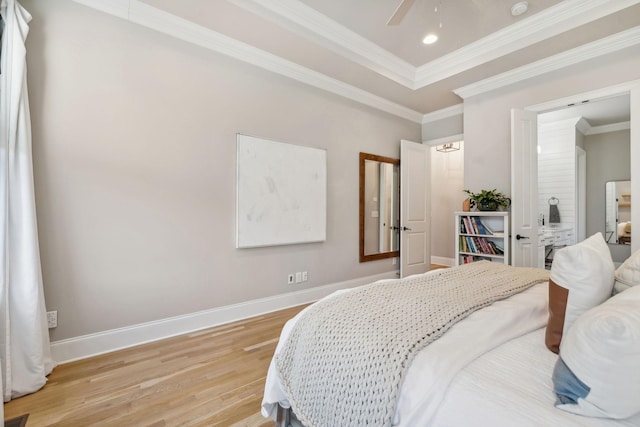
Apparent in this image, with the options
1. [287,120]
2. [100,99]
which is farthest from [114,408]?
[287,120]

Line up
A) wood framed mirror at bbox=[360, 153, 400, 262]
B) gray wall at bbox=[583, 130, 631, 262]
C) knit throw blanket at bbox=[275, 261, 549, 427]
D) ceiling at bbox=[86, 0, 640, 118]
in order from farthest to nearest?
1. gray wall at bbox=[583, 130, 631, 262]
2. wood framed mirror at bbox=[360, 153, 400, 262]
3. ceiling at bbox=[86, 0, 640, 118]
4. knit throw blanket at bbox=[275, 261, 549, 427]

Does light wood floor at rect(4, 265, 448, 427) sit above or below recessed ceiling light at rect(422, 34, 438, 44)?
below

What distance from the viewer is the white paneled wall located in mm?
4859

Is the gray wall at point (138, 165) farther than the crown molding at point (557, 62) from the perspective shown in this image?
No

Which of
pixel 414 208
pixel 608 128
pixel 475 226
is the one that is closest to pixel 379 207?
pixel 414 208

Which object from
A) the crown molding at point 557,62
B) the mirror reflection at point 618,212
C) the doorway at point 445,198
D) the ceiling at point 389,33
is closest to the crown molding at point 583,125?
the mirror reflection at point 618,212

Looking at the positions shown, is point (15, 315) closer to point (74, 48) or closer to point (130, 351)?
point (130, 351)

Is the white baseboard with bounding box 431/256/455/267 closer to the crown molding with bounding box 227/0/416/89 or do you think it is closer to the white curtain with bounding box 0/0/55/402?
the crown molding with bounding box 227/0/416/89

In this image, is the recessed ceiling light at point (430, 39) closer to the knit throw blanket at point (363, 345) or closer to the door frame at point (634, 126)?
the door frame at point (634, 126)

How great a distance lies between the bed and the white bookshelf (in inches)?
95.6

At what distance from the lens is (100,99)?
226cm

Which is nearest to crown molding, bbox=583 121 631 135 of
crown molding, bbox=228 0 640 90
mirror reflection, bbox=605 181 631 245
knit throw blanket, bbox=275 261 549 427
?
mirror reflection, bbox=605 181 631 245

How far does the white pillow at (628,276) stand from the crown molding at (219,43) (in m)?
3.17

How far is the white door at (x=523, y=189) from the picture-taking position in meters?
3.20
